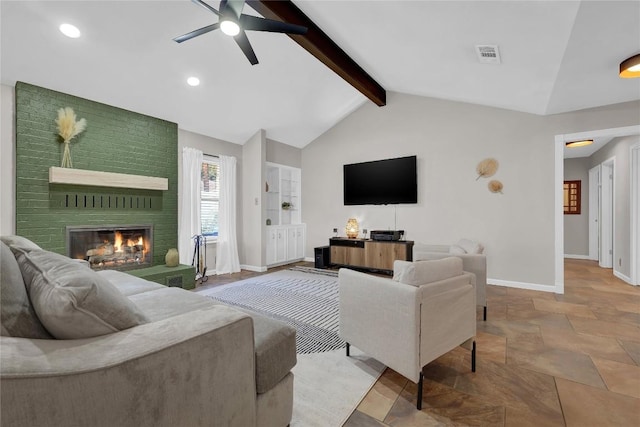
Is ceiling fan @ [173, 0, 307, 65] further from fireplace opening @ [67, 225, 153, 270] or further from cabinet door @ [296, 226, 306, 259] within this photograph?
cabinet door @ [296, 226, 306, 259]

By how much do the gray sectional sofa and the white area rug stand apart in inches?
17.6

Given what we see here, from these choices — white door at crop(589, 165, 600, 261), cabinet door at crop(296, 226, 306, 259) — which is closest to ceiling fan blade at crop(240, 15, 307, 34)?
cabinet door at crop(296, 226, 306, 259)

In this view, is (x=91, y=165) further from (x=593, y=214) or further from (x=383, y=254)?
(x=593, y=214)

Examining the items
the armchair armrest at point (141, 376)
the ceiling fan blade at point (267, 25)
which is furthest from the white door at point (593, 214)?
the armchair armrest at point (141, 376)

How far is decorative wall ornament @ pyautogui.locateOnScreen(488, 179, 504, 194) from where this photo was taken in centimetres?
434

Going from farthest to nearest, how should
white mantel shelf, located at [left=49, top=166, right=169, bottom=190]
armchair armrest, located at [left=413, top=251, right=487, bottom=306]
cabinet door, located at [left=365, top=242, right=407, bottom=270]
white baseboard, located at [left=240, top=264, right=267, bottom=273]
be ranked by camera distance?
white baseboard, located at [left=240, top=264, right=267, bottom=273] < cabinet door, located at [left=365, top=242, right=407, bottom=270] < white mantel shelf, located at [left=49, top=166, right=169, bottom=190] < armchair armrest, located at [left=413, top=251, right=487, bottom=306]

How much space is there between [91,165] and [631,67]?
5857mm

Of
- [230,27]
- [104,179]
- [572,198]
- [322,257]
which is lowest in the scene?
[322,257]

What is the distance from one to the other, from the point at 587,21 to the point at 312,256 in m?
5.59

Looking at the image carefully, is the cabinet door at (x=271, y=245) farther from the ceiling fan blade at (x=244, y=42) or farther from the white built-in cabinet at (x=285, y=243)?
the ceiling fan blade at (x=244, y=42)

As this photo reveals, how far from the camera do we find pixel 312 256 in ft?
21.8

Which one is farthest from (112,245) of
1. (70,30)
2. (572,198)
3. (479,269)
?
(572,198)

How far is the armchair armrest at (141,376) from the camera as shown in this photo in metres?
0.70

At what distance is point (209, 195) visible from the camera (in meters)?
5.18
